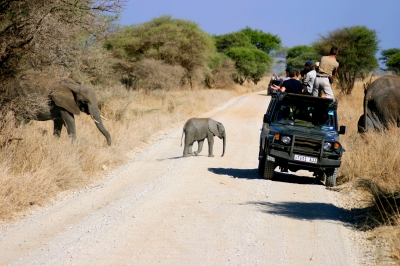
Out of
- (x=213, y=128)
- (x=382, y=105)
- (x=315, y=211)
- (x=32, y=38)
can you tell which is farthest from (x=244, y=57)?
(x=315, y=211)

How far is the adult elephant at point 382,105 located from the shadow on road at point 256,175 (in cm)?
424

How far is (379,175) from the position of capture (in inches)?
486

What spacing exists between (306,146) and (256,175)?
61.7 inches

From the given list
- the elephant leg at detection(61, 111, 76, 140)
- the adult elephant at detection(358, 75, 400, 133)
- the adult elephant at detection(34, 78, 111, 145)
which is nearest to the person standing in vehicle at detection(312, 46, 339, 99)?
the adult elephant at detection(358, 75, 400, 133)

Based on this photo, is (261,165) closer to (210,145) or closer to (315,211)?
(210,145)

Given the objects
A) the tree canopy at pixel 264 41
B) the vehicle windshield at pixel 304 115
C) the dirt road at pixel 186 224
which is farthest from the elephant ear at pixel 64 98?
the tree canopy at pixel 264 41

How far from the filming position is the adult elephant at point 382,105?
58.3 ft

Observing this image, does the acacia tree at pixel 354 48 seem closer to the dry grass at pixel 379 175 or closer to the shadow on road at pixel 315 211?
the dry grass at pixel 379 175

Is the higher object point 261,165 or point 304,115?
point 304,115

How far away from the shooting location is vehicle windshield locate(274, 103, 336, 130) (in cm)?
1316

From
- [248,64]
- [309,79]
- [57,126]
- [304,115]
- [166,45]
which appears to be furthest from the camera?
[248,64]

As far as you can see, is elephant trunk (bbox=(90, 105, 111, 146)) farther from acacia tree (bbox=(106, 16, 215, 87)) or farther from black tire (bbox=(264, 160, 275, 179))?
acacia tree (bbox=(106, 16, 215, 87))

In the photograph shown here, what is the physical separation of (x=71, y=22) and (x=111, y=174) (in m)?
3.35

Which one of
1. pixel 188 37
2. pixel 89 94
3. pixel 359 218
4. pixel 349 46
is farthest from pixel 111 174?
pixel 188 37
